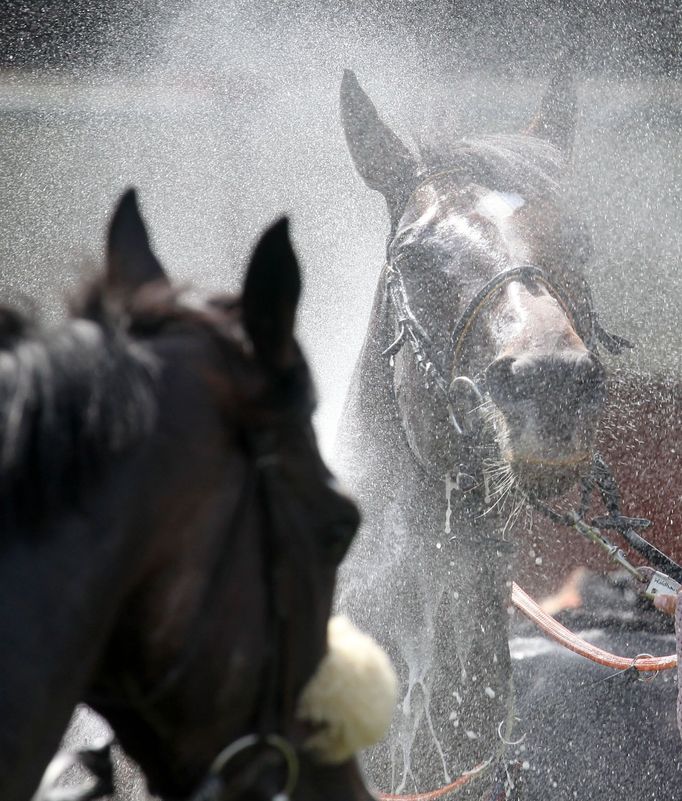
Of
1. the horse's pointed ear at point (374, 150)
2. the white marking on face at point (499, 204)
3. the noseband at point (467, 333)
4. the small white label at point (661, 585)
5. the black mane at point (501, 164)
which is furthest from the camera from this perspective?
the small white label at point (661, 585)

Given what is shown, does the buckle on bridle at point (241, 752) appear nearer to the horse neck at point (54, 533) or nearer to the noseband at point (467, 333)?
the horse neck at point (54, 533)

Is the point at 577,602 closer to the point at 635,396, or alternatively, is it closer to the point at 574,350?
the point at 635,396

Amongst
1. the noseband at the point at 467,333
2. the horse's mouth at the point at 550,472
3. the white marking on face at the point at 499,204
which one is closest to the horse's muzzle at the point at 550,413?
the horse's mouth at the point at 550,472

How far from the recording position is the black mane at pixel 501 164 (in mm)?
2092

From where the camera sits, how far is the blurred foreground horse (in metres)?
1.83

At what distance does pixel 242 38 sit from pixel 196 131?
1.75 ft

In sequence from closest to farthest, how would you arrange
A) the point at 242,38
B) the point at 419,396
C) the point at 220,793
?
the point at 220,793
the point at 419,396
the point at 242,38

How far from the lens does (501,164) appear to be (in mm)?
2131

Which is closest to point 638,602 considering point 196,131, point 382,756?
point 382,756

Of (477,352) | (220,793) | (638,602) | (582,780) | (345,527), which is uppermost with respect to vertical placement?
(345,527)

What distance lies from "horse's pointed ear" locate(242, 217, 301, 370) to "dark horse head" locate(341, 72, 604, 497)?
35.0 inches

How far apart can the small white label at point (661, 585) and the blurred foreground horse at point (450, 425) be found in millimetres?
438

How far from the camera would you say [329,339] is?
345 cm

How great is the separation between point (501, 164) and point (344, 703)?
5.07ft
